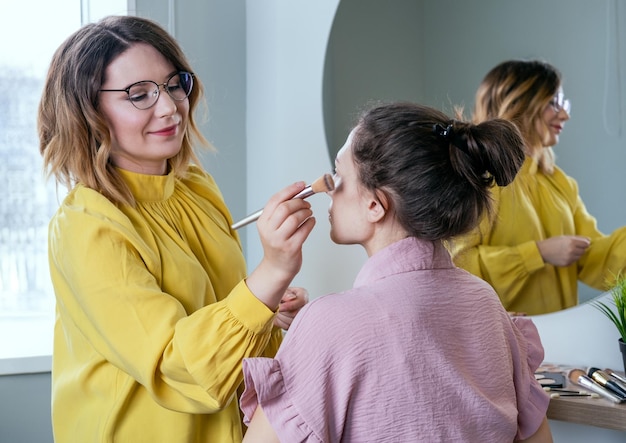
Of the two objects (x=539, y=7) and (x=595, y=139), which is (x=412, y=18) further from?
(x=595, y=139)

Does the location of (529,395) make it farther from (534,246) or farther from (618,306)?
(534,246)

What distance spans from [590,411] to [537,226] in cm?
44

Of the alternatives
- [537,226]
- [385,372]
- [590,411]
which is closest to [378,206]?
[385,372]

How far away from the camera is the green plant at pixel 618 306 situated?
1441 mm

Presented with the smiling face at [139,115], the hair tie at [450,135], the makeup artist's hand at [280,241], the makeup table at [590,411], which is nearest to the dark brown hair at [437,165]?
the hair tie at [450,135]

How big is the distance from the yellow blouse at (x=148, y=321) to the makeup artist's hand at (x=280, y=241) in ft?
0.08

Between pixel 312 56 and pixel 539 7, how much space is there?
683 mm

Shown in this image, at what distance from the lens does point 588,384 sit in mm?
1437

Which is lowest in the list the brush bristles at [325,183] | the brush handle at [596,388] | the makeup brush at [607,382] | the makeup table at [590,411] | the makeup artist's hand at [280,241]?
the makeup table at [590,411]

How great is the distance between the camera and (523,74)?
65.6 inches

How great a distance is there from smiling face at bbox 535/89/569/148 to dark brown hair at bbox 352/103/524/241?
582 mm

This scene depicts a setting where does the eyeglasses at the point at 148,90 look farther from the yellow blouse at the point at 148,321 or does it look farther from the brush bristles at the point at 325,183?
the brush bristles at the point at 325,183

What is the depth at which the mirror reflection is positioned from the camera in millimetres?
1549

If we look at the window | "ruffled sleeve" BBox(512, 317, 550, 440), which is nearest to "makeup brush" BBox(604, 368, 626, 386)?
"ruffled sleeve" BBox(512, 317, 550, 440)
